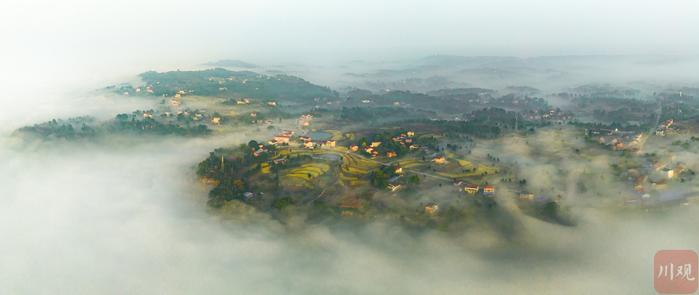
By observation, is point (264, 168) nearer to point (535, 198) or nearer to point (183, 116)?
point (535, 198)

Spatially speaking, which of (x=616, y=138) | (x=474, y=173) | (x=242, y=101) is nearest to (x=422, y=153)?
(x=474, y=173)

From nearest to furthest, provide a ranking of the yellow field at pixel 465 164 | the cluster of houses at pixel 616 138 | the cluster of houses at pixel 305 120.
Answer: the yellow field at pixel 465 164
the cluster of houses at pixel 616 138
the cluster of houses at pixel 305 120

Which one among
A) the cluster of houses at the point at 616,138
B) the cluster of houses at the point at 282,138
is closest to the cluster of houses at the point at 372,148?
the cluster of houses at the point at 282,138

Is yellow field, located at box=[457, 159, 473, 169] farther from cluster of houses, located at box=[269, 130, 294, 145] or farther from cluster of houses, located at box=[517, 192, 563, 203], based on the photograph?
cluster of houses, located at box=[269, 130, 294, 145]

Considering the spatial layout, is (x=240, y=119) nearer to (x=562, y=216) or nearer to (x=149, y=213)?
(x=149, y=213)

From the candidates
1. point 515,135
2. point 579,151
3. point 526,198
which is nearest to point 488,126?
point 515,135

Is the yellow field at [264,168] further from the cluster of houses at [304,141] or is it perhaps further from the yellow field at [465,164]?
the yellow field at [465,164]
